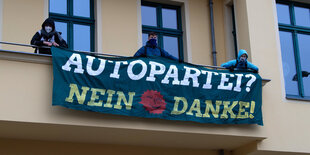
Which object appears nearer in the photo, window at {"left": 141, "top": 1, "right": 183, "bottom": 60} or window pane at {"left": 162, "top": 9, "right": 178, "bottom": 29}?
window at {"left": 141, "top": 1, "right": 183, "bottom": 60}

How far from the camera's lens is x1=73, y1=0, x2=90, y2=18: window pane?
555 inches

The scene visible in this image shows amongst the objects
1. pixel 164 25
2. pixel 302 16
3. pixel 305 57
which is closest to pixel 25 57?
pixel 164 25

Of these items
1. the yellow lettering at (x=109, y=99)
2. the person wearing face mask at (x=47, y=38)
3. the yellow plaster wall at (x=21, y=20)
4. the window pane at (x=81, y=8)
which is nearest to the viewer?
the yellow lettering at (x=109, y=99)

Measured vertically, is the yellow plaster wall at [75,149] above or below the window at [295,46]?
below

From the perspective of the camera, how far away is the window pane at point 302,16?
14938 mm

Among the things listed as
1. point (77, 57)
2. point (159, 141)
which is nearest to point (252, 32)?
point (159, 141)

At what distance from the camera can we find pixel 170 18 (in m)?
15.1

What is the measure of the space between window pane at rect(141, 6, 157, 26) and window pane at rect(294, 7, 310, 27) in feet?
11.7

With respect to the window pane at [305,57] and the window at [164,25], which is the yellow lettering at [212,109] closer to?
the window at [164,25]

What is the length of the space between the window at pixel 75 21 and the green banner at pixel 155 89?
96.3 inches

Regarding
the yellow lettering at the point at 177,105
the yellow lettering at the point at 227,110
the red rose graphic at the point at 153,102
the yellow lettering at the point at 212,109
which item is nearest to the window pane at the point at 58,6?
the red rose graphic at the point at 153,102

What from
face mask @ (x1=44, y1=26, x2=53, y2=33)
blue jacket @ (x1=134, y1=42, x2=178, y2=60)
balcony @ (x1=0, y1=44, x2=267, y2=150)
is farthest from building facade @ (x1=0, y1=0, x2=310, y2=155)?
blue jacket @ (x1=134, y1=42, x2=178, y2=60)

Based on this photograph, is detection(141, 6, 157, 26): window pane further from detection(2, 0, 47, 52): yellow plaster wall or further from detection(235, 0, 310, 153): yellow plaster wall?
detection(2, 0, 47, 52): yellow plaster wall

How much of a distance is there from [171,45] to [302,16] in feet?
11.2
